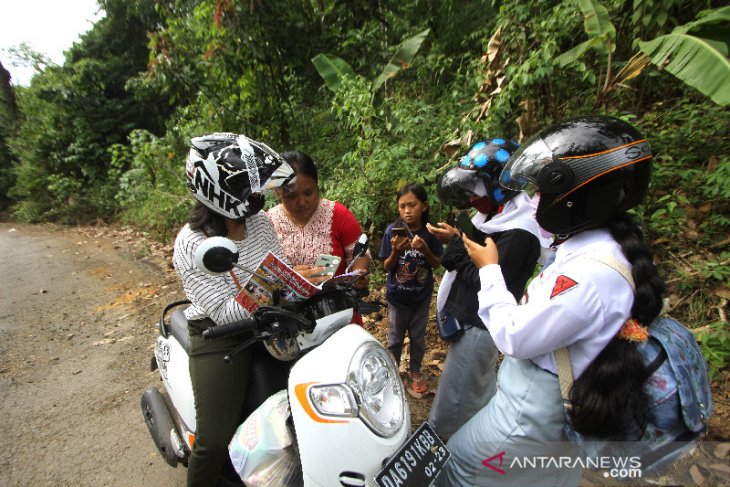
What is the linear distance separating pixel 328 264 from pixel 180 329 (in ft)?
2.83

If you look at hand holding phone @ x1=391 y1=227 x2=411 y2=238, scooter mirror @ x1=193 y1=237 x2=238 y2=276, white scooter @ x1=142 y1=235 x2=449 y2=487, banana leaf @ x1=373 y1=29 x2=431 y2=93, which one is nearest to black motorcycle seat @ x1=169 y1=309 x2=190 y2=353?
white scooter @ x1=142 y1=235 x2=449 y2=487

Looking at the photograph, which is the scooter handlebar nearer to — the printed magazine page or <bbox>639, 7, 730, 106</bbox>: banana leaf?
the printed magazine page

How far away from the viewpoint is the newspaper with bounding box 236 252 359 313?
4.86ft

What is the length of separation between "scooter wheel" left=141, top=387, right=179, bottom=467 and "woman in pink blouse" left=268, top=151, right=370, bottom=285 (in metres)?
1.18

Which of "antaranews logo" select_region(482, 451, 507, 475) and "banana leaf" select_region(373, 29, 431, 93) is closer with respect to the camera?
"antaranews logo" select_region(482, 451, 507, 475)

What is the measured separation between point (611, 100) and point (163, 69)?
6775 millimetres

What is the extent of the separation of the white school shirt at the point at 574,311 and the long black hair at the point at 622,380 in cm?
3

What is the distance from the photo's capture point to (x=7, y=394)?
340cm

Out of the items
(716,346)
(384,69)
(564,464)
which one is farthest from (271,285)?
(384,69)

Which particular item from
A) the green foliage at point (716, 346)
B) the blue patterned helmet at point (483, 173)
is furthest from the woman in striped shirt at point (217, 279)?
the green foliage at point (716, 346)

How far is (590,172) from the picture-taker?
1.29 meters

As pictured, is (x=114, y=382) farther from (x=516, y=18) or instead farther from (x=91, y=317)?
(x=516, y=18)

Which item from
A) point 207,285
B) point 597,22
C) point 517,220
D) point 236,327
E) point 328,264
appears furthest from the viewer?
point 597,22

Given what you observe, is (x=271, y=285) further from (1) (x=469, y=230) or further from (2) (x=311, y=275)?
(1) (x=469, y=230)
